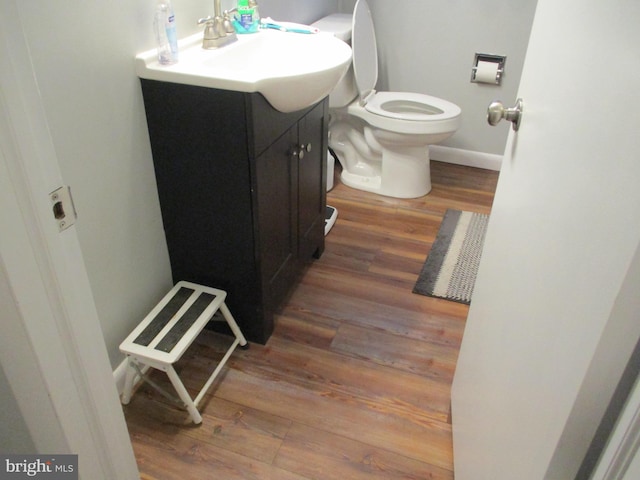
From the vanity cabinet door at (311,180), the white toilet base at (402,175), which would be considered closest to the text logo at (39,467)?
the vanity cabinet door at (311,180)

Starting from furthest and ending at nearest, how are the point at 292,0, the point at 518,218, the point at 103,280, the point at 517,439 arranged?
the point at 292,0, the point at 103,280, the point at 518,218, the point at 517,439

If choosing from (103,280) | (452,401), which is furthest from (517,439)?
(103,280)

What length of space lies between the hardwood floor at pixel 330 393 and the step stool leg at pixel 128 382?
3cm

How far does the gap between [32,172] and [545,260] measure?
0.74 m

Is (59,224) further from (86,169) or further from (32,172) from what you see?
(86,169)

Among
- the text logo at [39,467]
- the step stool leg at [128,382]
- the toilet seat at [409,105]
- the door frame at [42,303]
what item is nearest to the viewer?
the door frame at [42,303]

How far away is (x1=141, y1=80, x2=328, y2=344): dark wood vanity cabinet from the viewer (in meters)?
1.40

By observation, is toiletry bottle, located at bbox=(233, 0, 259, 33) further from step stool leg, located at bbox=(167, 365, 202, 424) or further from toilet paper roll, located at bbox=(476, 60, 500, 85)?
toilet paper roll, located at bbox=(476, 60, 500, 85)

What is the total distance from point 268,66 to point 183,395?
3.68ft

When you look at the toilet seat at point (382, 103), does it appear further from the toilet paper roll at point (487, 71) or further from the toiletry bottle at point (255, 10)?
the toiletry bottle at point (255, 10)

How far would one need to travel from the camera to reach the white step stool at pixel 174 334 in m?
1.41

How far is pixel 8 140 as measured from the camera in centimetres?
62

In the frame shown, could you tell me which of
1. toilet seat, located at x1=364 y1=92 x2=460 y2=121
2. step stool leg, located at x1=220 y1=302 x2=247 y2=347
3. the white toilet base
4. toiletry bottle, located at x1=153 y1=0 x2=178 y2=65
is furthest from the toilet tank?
step stool leg, located at x1=220 y1=302 x2=247 y2=347

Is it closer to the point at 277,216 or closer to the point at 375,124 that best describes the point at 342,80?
the point at 375,124
